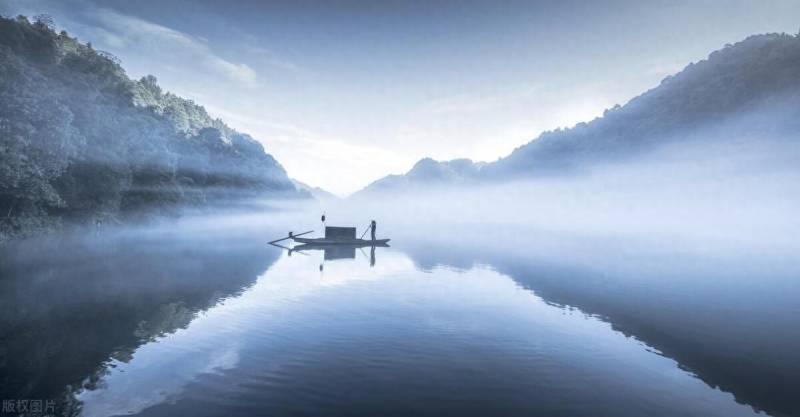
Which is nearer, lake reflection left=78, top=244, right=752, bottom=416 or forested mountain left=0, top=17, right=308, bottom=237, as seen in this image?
lake reflection left=78, top=244, right=752, bottom=416

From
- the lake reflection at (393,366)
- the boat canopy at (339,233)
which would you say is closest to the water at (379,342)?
Answer: the lake reflection at (393,366)

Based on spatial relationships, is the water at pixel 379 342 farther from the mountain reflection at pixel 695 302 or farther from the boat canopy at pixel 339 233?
the boat canopy at pixel 339 233

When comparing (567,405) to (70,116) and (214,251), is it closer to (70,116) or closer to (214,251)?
(214,251)

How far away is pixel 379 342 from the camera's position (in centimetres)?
1648

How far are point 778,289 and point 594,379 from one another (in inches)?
1416

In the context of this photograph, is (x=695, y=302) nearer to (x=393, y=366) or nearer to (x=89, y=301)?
(x=393, y=366)

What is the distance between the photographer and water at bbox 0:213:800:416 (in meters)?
11.4

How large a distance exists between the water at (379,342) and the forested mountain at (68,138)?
26.8ft

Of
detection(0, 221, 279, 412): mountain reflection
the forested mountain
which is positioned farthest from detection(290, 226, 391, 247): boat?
the forested mountain

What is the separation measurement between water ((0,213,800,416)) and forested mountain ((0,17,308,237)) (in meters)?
A: 8.17

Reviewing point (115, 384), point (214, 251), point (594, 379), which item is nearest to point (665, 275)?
point (594, 379)

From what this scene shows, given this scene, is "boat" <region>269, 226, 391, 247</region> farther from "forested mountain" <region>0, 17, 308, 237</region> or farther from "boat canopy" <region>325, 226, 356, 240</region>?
"forested mountain" <region>0, 17, 308, 237</region>

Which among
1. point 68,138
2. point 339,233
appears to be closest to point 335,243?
point 339,233

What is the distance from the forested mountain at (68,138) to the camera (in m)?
31.7
